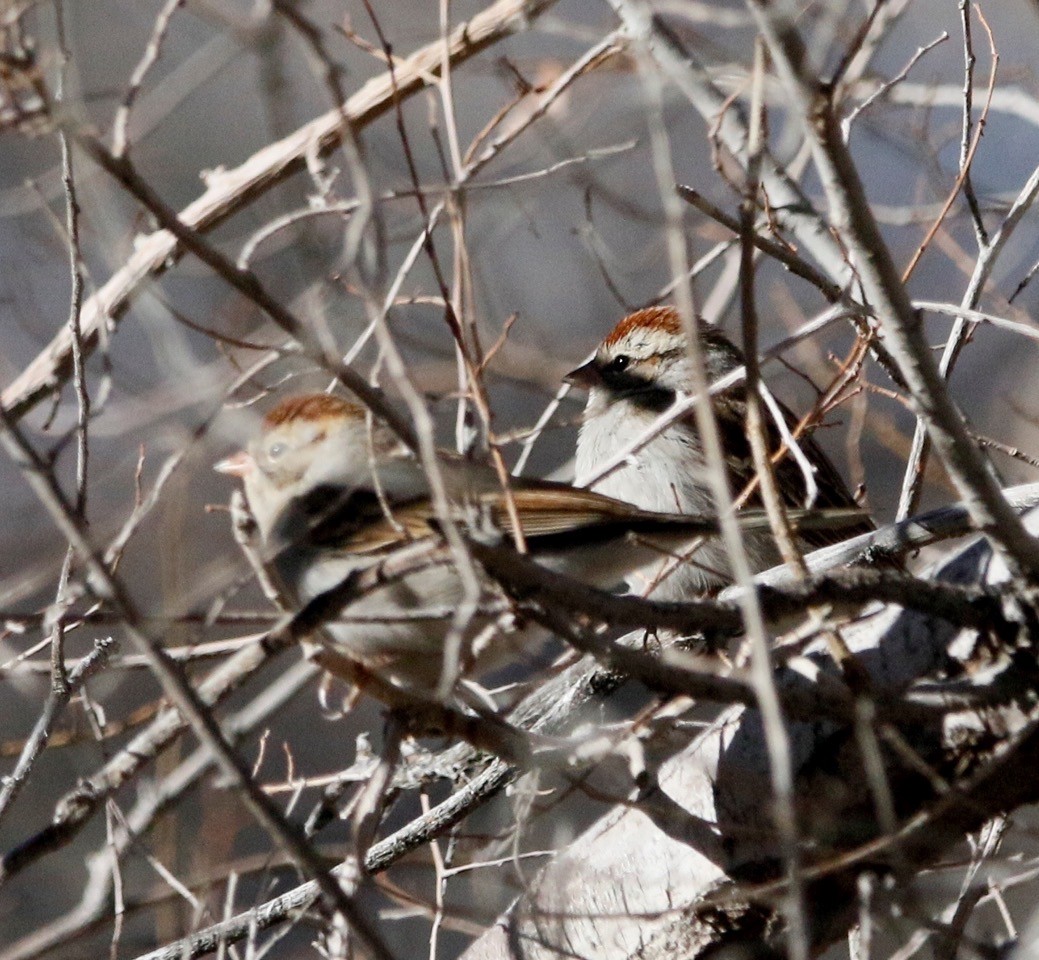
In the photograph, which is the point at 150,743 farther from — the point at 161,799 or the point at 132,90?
the point at 132,90

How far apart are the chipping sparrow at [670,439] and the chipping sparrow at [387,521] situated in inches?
41.0

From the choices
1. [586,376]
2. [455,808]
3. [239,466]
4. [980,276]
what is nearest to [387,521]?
[455,808]

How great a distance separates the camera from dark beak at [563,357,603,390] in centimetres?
545

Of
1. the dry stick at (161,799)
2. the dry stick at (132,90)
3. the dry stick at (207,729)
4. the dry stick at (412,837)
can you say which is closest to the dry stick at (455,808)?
the dry stick at (412,837)

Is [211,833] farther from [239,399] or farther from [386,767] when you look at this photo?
[386,767]

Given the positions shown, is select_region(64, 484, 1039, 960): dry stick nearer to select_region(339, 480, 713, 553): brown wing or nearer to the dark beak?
select_region(339, 480, 713, 553): brown wing

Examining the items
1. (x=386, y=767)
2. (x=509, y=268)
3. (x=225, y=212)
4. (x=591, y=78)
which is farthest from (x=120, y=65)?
(x=386, y=767)

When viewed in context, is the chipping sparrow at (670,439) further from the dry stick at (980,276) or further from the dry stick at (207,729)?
the dry stick at (207,729)

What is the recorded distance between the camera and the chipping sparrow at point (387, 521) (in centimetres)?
327

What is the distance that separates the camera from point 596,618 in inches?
90.7

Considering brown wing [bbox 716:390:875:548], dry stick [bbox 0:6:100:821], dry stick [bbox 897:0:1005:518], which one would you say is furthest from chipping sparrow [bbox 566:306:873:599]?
dry stick [bbox 0:6:100:821]

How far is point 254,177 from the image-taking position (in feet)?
15.0

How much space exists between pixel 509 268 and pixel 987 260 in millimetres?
6173

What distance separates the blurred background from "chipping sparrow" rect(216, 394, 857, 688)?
0.20 m
